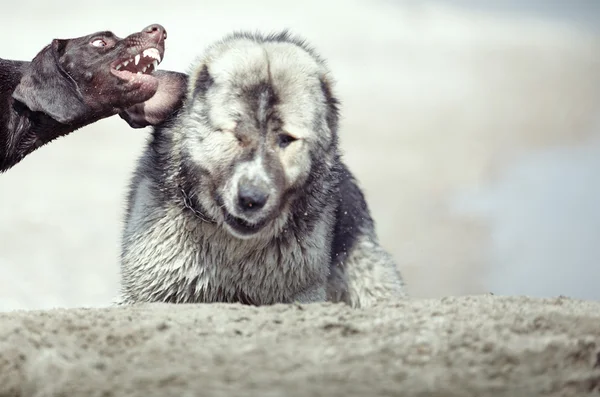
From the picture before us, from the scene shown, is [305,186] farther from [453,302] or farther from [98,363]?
[98,363]

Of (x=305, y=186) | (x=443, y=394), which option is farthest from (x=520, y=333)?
(x=305, y=186)

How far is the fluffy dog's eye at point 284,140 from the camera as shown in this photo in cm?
605

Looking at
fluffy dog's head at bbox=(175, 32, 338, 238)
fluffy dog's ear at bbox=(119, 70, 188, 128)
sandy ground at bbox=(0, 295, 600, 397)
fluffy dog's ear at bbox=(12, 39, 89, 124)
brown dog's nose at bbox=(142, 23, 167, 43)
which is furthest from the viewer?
fluffy dog's ear at bbox=(12, 39, 89, 124)

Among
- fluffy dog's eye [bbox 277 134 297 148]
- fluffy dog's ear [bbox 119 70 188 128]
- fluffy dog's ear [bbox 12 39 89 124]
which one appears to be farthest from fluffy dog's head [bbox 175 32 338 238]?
fluffy dog's ear [bbox 12 39 89 124]

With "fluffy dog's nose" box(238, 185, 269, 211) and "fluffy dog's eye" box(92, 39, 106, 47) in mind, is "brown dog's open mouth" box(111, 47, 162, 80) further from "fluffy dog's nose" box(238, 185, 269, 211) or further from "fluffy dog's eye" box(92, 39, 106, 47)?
"fluffy dog's nose" box(238, 185, 269, 211)

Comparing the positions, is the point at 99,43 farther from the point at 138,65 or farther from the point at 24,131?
the point at 24,131

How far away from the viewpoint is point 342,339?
4.10 m

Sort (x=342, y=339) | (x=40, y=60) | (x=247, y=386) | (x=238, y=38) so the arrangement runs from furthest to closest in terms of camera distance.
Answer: (x=40, y=60) → (x=238, y=38) → (x=342, y=339) → (x=247, y=386)

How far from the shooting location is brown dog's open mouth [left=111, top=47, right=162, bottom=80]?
7105 mm

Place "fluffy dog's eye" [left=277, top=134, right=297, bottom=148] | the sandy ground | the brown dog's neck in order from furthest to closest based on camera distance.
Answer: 1. the brown dog's neck
2. "fluffy dog's eye" [left=277, top=134, right=297, bottom=148]
3. the sandy ground

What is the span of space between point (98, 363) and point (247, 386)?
84cm

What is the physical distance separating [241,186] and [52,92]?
2.51 m

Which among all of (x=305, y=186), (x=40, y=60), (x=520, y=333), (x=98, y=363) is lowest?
(x=98, y=363)

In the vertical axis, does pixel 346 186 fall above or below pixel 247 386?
above
